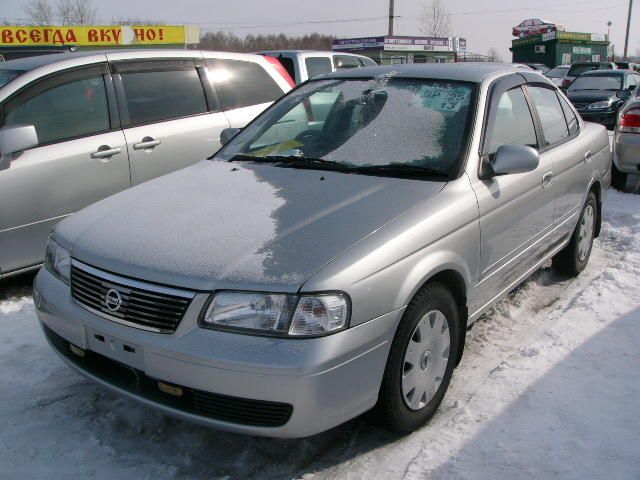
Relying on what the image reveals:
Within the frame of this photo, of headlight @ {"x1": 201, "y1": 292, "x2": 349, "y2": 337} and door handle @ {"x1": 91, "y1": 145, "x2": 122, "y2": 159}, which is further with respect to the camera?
door handle @ {"x1": 91, "y1": 145, "x2": 122, "y2": 159}

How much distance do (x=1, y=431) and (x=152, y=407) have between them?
917 mm

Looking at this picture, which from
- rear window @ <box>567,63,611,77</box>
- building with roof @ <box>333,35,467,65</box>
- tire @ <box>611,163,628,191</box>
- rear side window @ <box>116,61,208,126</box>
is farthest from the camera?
building with roof @ <box>333,35,467,65</box>

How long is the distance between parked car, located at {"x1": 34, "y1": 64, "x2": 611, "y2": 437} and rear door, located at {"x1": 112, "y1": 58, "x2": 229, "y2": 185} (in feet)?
4.46

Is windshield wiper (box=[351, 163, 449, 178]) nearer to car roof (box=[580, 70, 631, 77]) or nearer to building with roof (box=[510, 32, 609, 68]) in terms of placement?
car roof (box=[580, 70, 631, 77])

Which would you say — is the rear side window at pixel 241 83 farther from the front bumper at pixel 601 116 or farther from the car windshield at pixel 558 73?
the car windshield at pixel 558 73

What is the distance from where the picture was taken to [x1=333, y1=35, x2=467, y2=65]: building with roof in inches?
1597

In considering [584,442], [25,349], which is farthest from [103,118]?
[584,442]

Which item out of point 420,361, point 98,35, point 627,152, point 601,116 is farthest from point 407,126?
point 98,35

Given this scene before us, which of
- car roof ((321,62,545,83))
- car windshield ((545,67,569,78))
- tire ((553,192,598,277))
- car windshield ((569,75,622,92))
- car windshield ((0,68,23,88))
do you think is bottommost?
tire ((553,192,598,277))

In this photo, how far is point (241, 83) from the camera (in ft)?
19.8

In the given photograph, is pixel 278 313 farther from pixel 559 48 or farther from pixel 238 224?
pixel 559 48

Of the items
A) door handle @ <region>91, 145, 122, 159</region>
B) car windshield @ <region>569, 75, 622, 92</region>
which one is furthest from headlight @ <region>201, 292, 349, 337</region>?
car windshield @ <region>569, 75, 622, 92</region>

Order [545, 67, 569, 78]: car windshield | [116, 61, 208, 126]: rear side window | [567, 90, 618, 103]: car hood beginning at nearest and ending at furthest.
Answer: [116, 61, 208, 126]: rear side window → [567, 90, 618, 103]: car hood → [545, 67, 569, 78]: car windshield

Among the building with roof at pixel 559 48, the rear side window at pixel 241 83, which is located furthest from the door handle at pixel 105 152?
the building with roof at pixel 559 48
